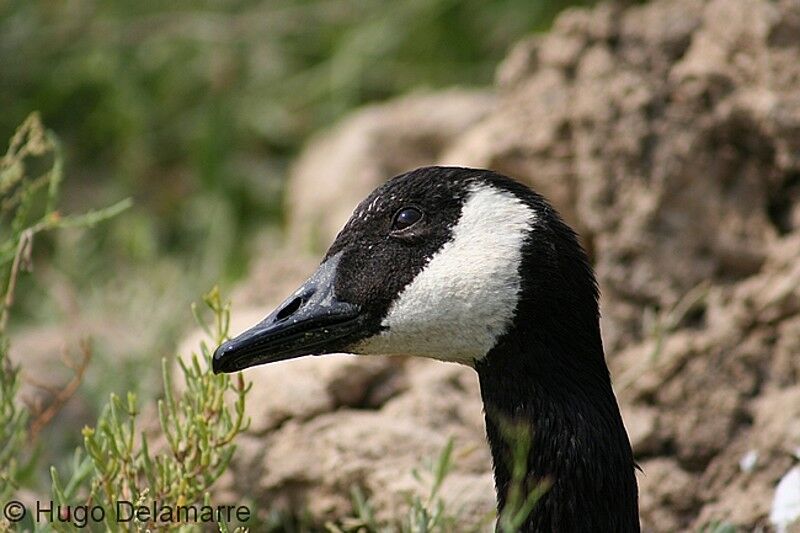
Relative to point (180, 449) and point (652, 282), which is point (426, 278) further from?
point (652, 282)

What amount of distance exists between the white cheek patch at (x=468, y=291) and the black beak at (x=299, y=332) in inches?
2.4

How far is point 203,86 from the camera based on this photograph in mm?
6031

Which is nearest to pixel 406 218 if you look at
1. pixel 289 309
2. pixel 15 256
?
pixel 289 309

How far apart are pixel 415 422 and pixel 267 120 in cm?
288

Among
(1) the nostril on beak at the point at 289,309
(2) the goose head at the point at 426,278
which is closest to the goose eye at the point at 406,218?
(2) the goose head at the point at 426,278

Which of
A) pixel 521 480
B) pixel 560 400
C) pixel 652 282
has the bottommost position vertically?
pixel 521 480

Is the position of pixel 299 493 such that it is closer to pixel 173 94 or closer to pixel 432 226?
pixel 432 226

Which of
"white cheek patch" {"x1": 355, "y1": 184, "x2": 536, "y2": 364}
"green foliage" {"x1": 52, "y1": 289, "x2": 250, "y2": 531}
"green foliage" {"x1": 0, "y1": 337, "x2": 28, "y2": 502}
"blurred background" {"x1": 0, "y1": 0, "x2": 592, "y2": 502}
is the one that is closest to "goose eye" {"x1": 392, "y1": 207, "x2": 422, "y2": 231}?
"white cheek patch" {"x1": 355, "y1": 184, "x2": 536, "y2": 364}

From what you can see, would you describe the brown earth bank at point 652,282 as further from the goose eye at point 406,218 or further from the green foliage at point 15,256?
the goose eye at point 406,218

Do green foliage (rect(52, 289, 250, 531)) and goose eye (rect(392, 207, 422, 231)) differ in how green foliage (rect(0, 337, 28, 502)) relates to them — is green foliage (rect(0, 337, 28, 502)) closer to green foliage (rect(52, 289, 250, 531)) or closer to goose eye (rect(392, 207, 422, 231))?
green foliage (rect(52, 289, 250, 531))

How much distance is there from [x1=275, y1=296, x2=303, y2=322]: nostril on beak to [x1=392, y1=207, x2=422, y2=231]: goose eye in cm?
25

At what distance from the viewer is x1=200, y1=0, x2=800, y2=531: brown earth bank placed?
3.21m

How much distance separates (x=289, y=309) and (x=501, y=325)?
1.46 ft

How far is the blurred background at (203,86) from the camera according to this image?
18.4ft
